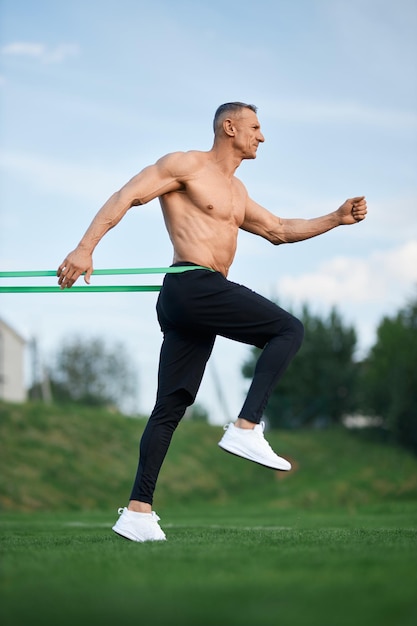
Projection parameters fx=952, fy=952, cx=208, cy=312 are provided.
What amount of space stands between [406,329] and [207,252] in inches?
1541

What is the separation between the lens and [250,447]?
217 inches

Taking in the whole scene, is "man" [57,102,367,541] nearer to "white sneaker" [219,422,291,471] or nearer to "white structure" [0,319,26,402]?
"white sneaker" [219,422,291,471]

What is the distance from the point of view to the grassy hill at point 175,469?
25750mm

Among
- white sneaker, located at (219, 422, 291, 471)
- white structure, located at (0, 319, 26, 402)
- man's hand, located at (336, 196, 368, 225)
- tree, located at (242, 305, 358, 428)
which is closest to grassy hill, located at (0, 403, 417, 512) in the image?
tree, located at (242, 305, 358, 428)

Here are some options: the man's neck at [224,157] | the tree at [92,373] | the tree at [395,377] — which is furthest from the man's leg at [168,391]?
the tree at [92,373]

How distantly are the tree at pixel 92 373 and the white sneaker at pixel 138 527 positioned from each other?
7179cm

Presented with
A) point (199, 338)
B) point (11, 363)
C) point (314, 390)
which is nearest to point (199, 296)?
point (199, 338)

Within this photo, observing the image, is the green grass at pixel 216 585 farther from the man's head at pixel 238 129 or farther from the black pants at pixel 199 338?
the man's head at pixel 238 129

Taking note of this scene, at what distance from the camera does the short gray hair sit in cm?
630

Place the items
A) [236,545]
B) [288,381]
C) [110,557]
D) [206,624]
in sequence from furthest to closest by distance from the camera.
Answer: [288,381]
[236,545]
[110,557]
[206,624]

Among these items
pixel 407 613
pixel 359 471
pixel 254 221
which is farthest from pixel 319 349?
pixel 407 613

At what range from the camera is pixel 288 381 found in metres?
47.6

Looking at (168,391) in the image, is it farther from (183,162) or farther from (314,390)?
(314,390)

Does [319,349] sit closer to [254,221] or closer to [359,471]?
[359,471]
